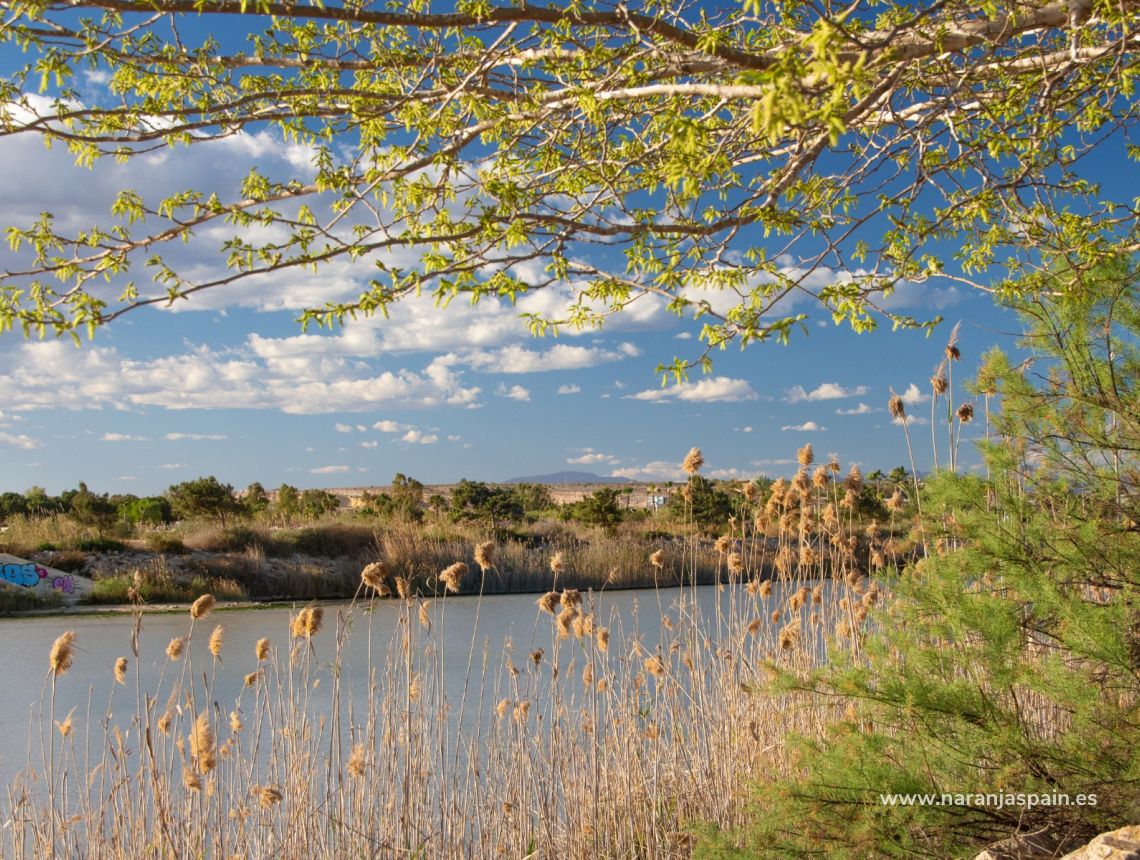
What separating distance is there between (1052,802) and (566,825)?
1.78 meters

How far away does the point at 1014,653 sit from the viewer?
270cm

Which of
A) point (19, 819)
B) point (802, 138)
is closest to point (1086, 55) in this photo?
point (802, 138)

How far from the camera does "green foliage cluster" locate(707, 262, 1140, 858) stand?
2.56 meters

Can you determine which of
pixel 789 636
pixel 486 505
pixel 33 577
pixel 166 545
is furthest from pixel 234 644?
pixel 486 505

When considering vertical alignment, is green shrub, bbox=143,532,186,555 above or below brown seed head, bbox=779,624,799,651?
above

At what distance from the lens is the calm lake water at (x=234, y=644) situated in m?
6.55

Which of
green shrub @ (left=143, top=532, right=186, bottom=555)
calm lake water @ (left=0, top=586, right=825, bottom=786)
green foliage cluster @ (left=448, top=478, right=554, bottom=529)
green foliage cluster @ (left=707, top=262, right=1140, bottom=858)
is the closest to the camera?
green foliage cluster @ (left=707, top=262, right=1140, bottom=858)

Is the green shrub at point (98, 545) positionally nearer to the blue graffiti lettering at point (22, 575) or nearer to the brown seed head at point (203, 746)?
the blue graffiti lettering at point (22, 575)

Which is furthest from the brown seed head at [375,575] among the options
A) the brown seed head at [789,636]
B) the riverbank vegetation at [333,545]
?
the riverbank vegetation at [333,545]

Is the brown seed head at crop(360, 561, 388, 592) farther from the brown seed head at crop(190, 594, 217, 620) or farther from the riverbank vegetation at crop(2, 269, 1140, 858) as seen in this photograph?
the brown seed head at crop(190, 594, 217, 620)

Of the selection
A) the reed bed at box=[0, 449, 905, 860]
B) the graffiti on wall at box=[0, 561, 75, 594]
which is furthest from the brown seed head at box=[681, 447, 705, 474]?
the graffiti on wall at box=[0, 561, 75, 594]

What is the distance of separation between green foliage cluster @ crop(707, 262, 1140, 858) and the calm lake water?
5.91 feet

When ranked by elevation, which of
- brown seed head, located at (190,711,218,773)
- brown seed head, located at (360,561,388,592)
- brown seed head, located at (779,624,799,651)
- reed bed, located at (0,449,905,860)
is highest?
brown seed head, located at (360,561,388,592)

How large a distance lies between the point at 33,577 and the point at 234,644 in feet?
22.1
